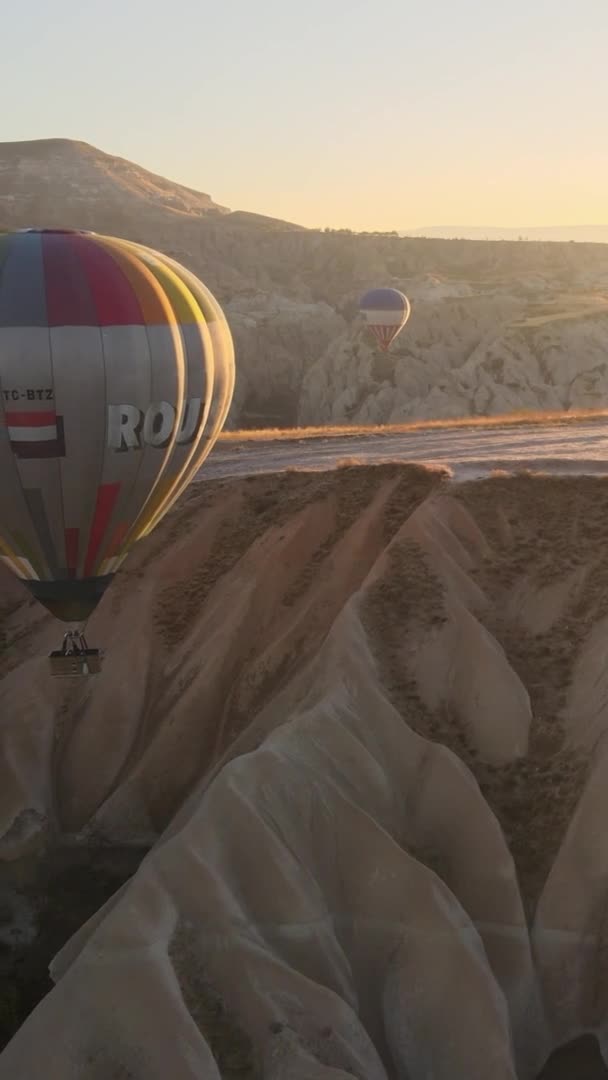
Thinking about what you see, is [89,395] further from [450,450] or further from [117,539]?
[450,450]

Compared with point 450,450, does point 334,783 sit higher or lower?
lower

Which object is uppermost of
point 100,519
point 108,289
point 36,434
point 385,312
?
point 108,289

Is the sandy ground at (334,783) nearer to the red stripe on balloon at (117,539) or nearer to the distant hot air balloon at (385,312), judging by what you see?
the red stripe on balloon at (117,539)

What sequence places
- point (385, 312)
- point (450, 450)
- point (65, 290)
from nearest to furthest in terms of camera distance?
point (65, 290) → point (450, 450) → point (385, 312)

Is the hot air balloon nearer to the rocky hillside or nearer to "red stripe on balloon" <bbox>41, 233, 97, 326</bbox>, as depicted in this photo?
"red stripe on balloon" <bbox>41, 233, 97, 326</bbox>


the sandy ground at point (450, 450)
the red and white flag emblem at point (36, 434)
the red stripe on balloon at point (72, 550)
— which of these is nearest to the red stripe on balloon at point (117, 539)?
the red stripe on balloon at point (72, 550)

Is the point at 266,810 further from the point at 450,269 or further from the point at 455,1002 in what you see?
the point at 450,269

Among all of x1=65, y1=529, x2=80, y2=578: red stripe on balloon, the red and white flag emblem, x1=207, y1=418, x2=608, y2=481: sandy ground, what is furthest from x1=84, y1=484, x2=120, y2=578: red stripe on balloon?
x1=207, y1=418, x2=608, y2=481: sandy ground

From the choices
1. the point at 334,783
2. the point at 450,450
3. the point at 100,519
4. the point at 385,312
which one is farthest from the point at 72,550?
the point at 385,312
